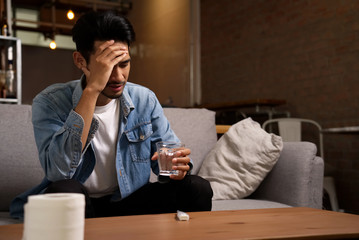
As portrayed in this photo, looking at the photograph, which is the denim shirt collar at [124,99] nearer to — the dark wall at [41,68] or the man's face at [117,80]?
the man's face at [117,80]

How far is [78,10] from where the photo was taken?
766 cm

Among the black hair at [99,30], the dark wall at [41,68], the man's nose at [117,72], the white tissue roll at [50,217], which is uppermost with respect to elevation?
the dark wall at [41,68]

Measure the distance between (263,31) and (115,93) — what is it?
3821mm

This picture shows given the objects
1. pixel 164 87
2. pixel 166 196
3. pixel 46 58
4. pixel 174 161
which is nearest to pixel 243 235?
pixel 174 161

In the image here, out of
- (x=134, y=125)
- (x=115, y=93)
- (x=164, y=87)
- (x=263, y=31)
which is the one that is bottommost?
(x=134, y=125)

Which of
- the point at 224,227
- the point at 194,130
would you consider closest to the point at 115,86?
the point at 224,227

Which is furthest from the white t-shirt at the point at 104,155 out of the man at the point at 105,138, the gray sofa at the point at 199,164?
the gray sofa at the point at 199,164

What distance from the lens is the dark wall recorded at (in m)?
8.02

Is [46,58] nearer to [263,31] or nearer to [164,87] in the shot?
[164,87]

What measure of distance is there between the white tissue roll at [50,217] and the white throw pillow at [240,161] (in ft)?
5.18

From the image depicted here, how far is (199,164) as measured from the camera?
96.3 inches

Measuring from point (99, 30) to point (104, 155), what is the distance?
18.3 inches

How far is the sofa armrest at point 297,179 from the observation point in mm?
2135

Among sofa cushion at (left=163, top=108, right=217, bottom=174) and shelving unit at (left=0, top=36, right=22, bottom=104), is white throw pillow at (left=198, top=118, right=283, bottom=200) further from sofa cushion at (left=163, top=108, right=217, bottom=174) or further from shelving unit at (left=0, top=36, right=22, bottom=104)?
shelving unit at (left=0, top=36, right=22, bottom=104)
